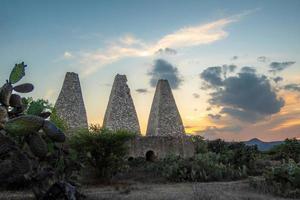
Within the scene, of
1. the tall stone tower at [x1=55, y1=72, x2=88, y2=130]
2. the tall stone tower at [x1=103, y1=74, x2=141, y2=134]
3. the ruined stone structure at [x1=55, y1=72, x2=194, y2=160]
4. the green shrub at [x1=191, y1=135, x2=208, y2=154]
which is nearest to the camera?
the ruined stone structure at [x1=55, y1=72, x2=194, y2=160]

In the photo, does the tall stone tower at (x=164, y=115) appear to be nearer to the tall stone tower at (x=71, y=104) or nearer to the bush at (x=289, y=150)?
the tall stone tower at (x=71, y=104)

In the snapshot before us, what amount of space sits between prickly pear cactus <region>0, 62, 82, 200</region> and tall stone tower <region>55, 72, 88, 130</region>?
23.8 meters

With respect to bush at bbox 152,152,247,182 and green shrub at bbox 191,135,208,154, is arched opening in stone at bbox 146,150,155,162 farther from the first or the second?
bush at bbox 152,152,247,182

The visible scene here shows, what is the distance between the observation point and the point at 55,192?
746cm

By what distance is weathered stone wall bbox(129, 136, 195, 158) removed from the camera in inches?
1045

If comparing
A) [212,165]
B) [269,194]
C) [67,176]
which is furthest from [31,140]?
[212,165]

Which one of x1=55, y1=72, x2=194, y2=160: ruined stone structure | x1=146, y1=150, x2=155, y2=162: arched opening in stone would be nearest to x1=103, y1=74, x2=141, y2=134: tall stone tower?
x1=55, y1=72, x2=194, y2=160: ruined stone structure

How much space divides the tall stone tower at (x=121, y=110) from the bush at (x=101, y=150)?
59.4 feet

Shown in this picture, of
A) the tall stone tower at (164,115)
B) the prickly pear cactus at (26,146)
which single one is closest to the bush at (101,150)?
the prickly pear cactus at (26,146)

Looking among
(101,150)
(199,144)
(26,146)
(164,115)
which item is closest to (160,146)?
(199,144)

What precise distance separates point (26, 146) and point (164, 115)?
2805 centimetres

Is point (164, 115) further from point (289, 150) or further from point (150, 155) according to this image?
point (289, 150)

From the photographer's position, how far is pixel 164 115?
117 ft

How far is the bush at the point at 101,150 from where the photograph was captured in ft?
47.6
